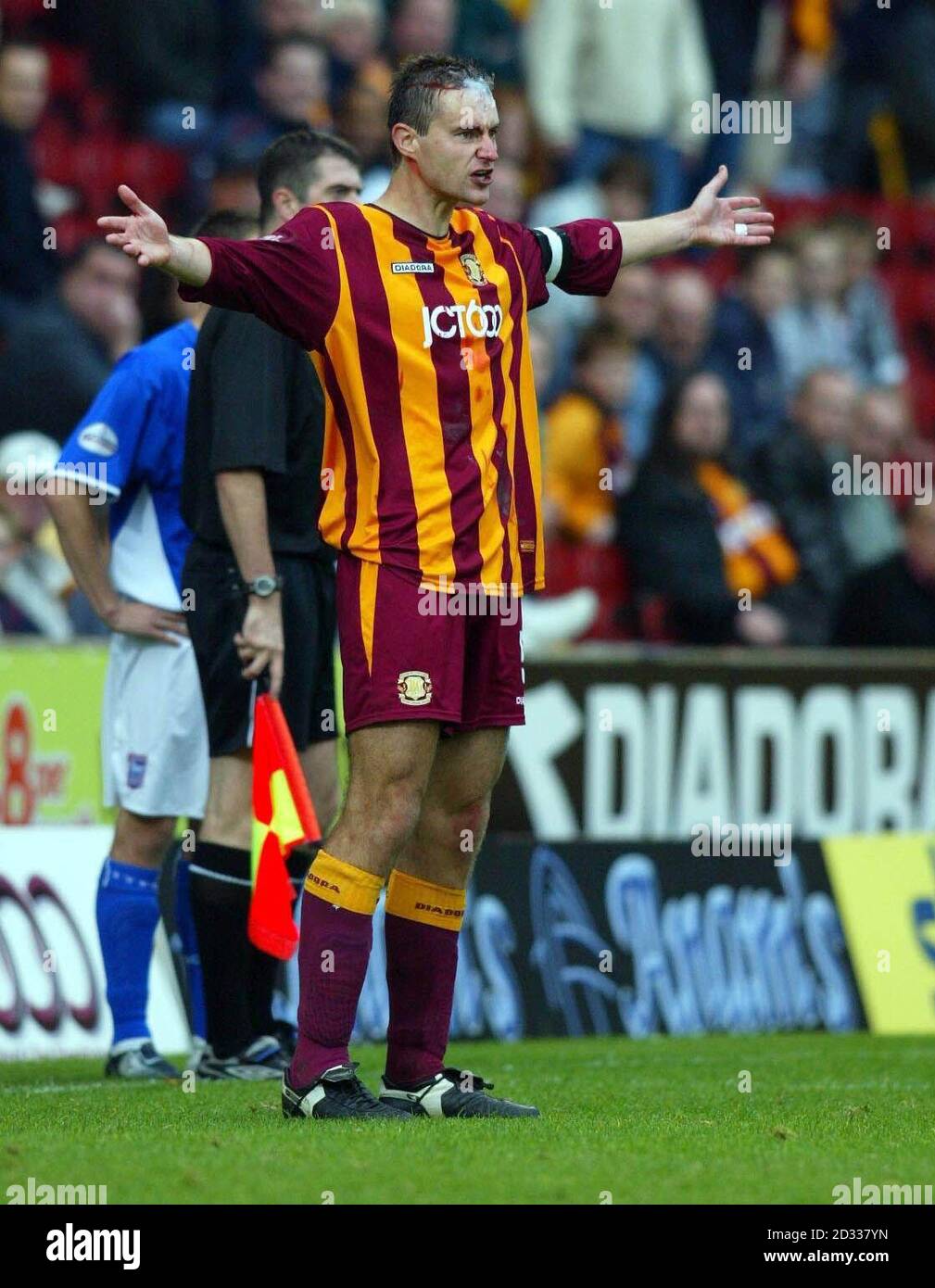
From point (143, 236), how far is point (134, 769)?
2.60 metres

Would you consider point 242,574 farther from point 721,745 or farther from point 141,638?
point 721,745

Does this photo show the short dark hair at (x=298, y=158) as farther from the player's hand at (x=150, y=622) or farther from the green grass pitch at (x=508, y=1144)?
the green grass pitch at (x=508, y=1144)

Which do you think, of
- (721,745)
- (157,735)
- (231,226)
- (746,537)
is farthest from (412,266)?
(746,537)

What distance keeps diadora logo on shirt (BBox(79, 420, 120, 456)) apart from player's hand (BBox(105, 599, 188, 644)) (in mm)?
481

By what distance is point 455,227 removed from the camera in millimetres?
5980

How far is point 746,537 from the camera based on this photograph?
13.5m

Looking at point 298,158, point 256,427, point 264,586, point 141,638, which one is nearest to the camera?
point 264,586

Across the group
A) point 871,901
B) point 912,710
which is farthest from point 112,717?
point 912,710

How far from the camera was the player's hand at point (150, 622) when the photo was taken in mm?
7660

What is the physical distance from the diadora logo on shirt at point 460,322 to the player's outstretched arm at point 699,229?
0.62m

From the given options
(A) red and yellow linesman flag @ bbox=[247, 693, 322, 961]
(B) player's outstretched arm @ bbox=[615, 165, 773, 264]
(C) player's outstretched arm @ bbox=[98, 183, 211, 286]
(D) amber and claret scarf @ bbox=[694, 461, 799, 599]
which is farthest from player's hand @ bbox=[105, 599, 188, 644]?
(D) amber and claret scarf @ bbox=[694, 461, 799, 599]

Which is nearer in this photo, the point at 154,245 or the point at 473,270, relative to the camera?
the point at 154,245

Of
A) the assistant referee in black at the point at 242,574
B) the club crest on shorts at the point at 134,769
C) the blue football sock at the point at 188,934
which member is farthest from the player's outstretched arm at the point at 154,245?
the blue football sock at the point at 188,934

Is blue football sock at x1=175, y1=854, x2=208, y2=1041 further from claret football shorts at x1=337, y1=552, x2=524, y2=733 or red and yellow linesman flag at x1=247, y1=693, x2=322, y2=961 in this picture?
claret football shorts at x1=337, y1=552, x2=524, y2=733
